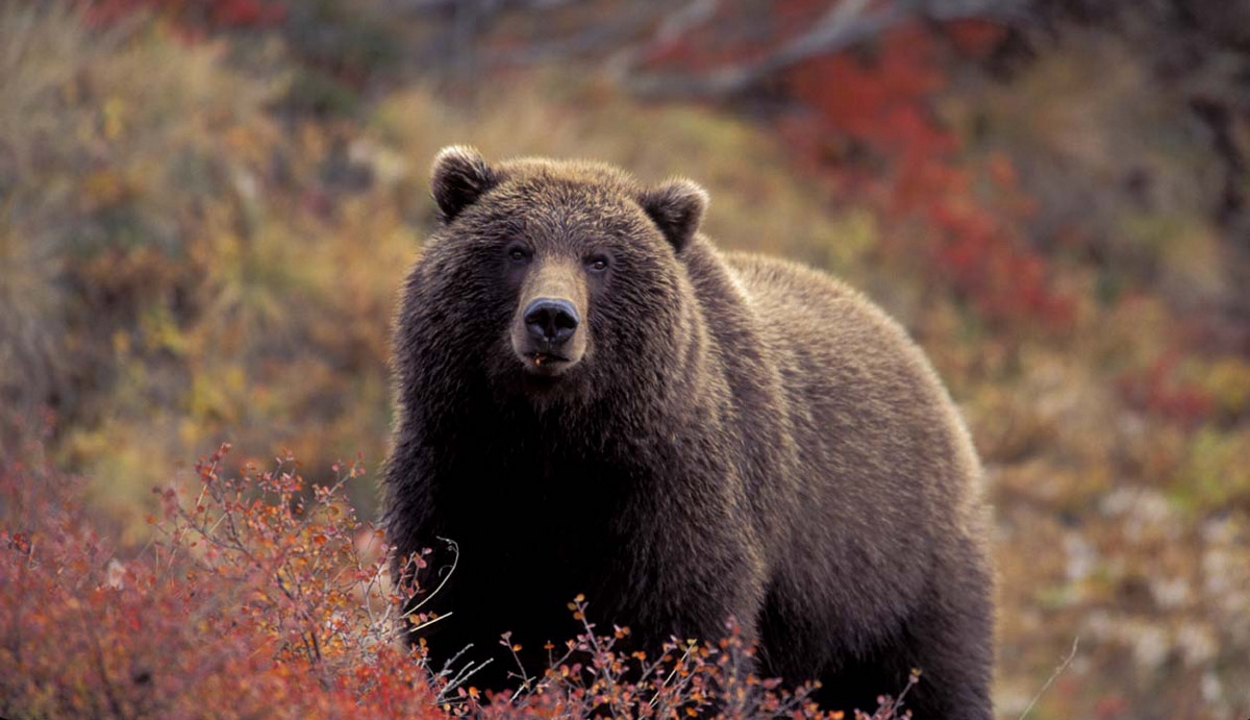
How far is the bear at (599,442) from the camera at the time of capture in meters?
5.15

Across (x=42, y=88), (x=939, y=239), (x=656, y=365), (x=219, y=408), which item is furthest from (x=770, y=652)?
(x=939, y=239)

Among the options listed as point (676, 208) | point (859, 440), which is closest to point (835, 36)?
point (859, 440)

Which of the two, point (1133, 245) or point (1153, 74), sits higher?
point (1153, 74)

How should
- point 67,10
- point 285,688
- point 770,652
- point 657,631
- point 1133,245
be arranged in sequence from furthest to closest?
1. point 1133,245
2. point 67,10
3. point 770,652
4. point 657,631
5. point 285,688

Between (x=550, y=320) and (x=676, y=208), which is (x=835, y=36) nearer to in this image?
(x=676, y=208)

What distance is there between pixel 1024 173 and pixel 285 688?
50.1 feet

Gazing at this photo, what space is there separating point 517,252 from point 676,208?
2.15ft

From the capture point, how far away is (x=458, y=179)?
18.0 ft

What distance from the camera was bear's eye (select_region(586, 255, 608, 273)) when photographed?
526 cm

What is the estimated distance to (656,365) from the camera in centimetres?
524

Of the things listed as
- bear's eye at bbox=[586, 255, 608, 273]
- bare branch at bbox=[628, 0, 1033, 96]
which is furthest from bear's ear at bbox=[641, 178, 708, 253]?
bare branch at bbox=[628, 0, 1033, 96]

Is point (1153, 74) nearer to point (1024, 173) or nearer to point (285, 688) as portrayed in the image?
point (1024, 173)

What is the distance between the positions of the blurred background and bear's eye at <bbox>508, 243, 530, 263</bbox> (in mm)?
2490

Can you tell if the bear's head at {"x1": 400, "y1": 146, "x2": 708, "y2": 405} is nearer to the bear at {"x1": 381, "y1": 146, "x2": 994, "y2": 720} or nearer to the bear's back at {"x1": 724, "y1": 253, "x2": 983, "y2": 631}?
the bear at {"x1": 381, "y1": 146, "x2": 994, "y2": 720}
